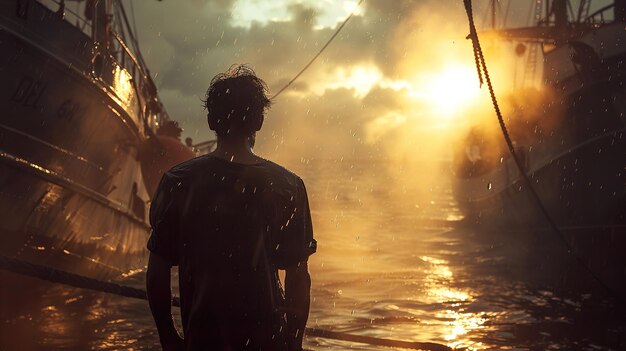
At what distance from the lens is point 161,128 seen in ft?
64.5

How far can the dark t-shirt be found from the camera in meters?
2.20

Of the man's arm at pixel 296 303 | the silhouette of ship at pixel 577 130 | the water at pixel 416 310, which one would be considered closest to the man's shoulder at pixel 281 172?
the man's arm at pixel 296 303

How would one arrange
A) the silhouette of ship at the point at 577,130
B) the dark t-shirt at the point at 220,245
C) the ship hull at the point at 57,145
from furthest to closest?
the silhouette of ship at the point at 577,130 < the ship hull at the point at 57,145 < the dark t-shirt at the point at 220,245

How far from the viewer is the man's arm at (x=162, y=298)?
7.39ft

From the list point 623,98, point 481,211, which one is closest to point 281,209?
point 623,98

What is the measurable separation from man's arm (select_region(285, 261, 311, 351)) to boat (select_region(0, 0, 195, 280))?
785 centimetres

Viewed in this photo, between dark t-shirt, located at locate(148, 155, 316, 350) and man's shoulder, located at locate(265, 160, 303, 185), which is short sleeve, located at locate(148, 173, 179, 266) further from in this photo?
man's shoulder, located at locate(265, 160, 303, 185)

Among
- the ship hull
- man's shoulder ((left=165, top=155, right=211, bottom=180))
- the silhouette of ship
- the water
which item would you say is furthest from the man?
the silhouette of ship

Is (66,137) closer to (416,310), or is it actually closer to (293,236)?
(416,310)

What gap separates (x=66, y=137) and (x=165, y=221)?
29.1ft

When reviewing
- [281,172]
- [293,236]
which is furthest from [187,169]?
[293,236]

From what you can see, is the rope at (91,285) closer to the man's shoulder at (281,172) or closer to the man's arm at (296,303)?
the man's arm at (296,303)

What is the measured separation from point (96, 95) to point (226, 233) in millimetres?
9586

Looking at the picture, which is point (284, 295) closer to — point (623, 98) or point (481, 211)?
point (623, 98)
